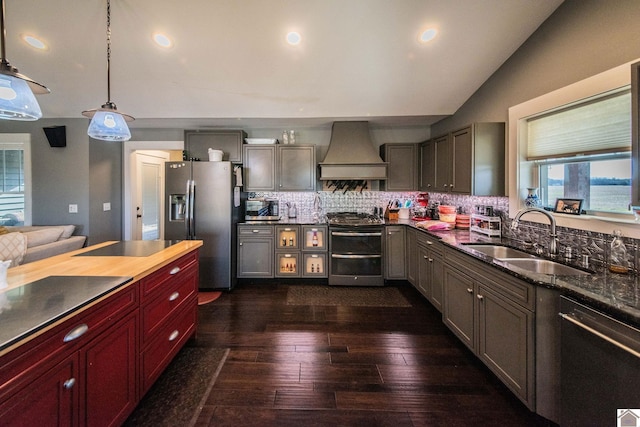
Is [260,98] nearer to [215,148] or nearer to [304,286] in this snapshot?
[215,148]

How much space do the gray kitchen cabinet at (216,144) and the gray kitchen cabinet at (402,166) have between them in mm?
2341

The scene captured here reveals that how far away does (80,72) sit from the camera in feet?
9.97

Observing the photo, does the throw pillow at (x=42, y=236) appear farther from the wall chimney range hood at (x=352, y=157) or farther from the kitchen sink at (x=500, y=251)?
the kitchen sink at (x=500, y=251)

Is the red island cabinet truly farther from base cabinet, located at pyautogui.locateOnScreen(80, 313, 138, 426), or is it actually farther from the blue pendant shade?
the blue pendant shade

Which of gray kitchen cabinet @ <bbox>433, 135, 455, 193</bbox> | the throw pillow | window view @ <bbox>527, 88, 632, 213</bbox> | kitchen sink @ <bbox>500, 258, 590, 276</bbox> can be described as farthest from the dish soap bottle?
the throw pillow

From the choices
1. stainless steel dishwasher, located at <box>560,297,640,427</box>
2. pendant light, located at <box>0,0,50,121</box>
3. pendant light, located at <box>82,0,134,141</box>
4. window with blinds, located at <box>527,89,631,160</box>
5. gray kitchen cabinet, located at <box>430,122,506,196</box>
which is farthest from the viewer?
gray kitchen cabinet, located at <box>430,122,506,196</box>

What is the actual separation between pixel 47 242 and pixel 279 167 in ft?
10.0

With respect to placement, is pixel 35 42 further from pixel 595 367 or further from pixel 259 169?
pixel 595 367

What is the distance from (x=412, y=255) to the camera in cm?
364

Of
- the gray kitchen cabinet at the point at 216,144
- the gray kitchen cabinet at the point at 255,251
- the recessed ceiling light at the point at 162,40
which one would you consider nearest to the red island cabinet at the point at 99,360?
the gray kitchen cabinet at the point at 255,251

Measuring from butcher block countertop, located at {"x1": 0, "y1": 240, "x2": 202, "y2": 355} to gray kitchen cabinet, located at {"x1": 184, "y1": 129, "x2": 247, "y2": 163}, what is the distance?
7.62 ft

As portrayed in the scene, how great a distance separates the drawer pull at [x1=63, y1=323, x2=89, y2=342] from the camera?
109cm

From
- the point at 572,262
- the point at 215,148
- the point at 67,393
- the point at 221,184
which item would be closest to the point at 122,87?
the point at 215,148

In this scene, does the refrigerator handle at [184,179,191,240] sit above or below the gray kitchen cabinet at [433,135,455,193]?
below
